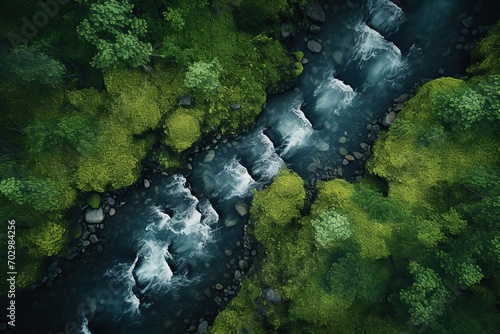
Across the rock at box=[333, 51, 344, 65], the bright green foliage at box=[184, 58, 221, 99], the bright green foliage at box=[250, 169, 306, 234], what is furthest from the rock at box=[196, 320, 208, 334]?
the rock at box=[333, 51, 344, 65]

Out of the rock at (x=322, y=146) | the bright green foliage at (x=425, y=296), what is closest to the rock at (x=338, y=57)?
the rock at (x=322, y=146)

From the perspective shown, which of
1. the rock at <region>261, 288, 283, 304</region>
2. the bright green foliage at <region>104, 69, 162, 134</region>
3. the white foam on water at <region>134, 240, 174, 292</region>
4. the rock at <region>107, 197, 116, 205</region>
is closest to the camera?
the rock at <region>261, 288, 283, 304</region>

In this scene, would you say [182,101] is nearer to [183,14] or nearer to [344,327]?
[183,14]

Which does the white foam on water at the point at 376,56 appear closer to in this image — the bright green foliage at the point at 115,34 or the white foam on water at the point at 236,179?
the white foam on water at the point at 236,179

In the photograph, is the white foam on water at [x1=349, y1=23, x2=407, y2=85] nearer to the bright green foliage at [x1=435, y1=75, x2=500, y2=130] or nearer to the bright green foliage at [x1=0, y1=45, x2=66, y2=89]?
the bright green foliage at [x1=435, y1=75, x2=500, y2=130]

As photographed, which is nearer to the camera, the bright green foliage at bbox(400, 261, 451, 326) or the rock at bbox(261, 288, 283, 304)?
the bright green foliage at bbox(400, 261, 451, 326)

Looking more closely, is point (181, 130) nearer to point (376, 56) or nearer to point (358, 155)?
point (358, 155)
